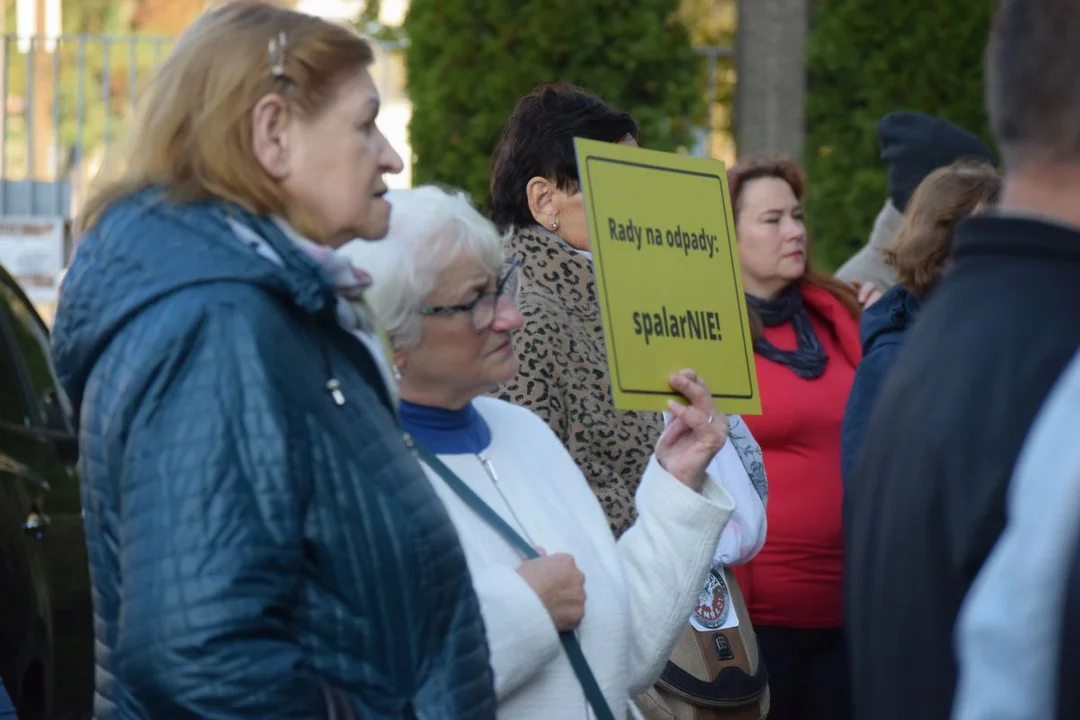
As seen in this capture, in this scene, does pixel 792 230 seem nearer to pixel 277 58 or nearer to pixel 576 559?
pixel 576 559

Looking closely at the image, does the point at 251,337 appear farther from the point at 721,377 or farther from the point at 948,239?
the point at 948,239

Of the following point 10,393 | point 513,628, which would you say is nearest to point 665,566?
point 513,628

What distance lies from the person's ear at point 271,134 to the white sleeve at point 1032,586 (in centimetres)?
109

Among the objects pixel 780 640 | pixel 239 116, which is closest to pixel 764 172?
pixel 780 640

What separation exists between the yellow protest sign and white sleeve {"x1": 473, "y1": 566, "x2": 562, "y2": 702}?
338 mm

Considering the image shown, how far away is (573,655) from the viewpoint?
9.70 ft

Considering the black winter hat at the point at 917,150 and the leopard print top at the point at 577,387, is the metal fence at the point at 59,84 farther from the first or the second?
the leopard print top at the point at 577,387

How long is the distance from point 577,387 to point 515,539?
853 millimetres

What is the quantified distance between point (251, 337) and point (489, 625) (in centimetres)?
75

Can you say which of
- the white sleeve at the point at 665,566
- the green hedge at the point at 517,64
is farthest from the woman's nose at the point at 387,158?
the green hedge at the point at 517,64

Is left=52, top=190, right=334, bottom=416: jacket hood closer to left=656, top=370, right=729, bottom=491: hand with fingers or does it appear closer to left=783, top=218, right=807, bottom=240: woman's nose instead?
left=656, top=370, right=729, bottom=491: hand with fingers

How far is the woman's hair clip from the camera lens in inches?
95.1

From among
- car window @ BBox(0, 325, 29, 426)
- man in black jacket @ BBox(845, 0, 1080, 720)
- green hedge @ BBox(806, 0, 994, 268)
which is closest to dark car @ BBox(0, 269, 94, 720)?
car window @ BBox(0, 325, 29, 426)

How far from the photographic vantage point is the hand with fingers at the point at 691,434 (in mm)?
3104
